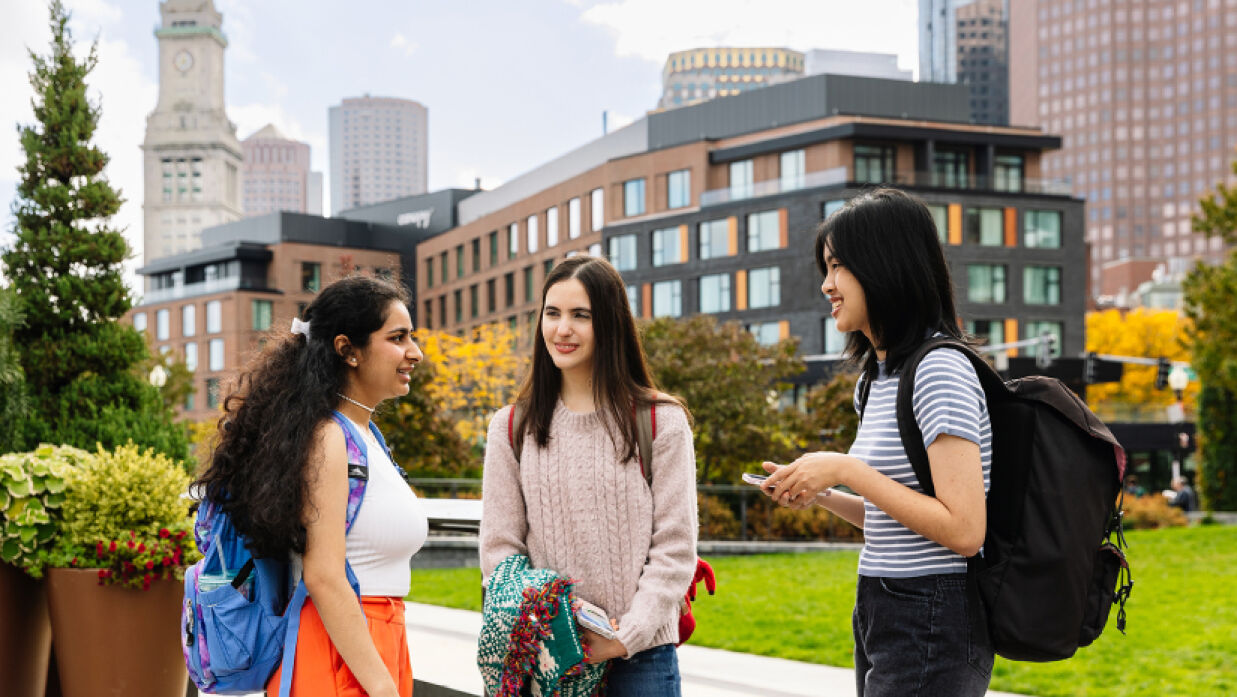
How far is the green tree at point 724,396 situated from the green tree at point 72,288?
15.9 m

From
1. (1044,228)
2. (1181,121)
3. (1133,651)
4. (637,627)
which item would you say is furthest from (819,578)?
(1181,121)

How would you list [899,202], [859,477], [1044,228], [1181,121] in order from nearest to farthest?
[859,477] → [899,202] → [1044,228] → [1181,121]

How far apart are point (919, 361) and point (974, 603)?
0.56m

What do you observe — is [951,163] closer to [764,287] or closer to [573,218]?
[764,287]

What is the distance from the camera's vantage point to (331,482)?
3053mm

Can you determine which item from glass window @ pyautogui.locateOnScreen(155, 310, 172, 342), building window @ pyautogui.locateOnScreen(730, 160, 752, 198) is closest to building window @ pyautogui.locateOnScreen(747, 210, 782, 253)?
building window @ pyautogui.locateOnScreen(730, 160, 752, 198)

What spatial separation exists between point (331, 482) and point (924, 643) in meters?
1.56

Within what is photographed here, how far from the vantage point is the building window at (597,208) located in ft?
206

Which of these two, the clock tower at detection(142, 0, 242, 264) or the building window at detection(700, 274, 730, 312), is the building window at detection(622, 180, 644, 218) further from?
the clock tower at detection(142, 0, 242, 264)

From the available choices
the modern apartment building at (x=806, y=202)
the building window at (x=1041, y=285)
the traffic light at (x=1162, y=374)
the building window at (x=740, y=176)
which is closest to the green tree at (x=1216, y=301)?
the traffic light at (x=1162, y=374)

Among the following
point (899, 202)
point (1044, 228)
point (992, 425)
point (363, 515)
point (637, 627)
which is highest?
point (1044, 228)

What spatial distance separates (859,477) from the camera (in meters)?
2.60

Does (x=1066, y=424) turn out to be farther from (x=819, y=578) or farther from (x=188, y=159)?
(x=188, y=159)

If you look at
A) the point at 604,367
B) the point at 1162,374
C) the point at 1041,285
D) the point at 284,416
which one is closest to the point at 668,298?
the point at 1041,285
